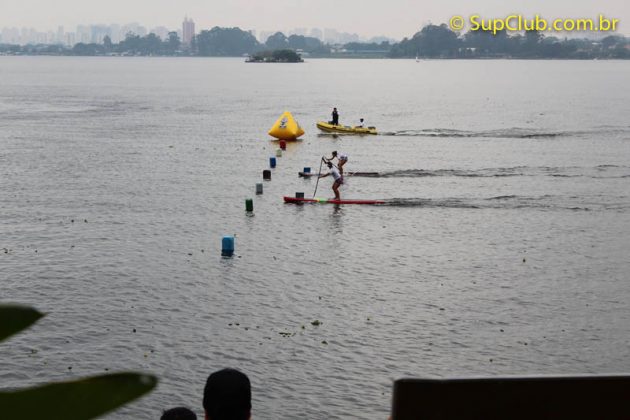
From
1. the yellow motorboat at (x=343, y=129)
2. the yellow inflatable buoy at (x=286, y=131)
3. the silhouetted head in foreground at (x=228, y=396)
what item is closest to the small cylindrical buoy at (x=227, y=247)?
the silhouetted head in foreground at (x=228, y=396)

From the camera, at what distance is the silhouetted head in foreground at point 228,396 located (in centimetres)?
482

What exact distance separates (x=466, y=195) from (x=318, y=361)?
2475cm

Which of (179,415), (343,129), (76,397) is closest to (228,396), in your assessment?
(179,415)

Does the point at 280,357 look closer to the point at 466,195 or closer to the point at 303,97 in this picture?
the point at 466,195

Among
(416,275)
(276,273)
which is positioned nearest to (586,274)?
(416,275)

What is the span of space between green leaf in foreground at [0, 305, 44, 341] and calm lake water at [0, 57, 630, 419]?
147 mm

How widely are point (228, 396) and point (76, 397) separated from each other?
394cm

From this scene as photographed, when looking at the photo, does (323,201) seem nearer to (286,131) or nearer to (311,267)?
(311,267)

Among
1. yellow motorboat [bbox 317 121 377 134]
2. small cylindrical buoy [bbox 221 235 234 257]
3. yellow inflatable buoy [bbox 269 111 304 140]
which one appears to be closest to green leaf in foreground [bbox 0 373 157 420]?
small cylindrical buoy [bbox 221 235 234 257]

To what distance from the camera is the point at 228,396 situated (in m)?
4.82

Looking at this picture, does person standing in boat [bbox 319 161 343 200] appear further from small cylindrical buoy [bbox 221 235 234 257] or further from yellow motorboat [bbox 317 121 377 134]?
yellow motorboat [bbox 317 121 377 134]

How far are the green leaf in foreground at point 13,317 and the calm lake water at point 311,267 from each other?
147 millimetres

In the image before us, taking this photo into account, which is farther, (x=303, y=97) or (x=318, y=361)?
(x=303, y=97)

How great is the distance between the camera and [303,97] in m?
144
